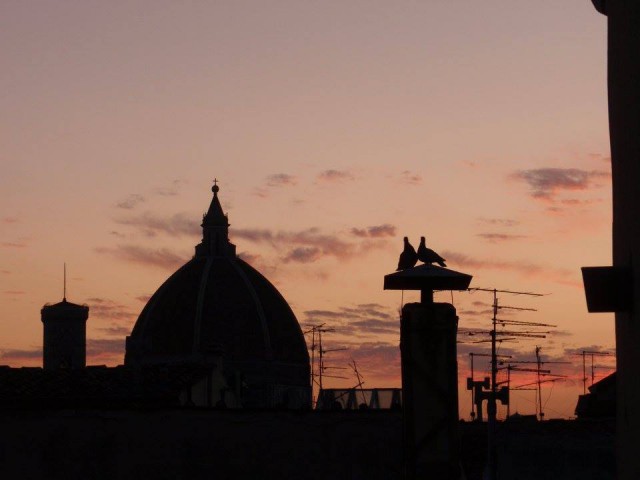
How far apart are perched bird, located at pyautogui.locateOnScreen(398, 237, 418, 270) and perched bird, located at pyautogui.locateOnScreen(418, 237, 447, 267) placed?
0.06 metres

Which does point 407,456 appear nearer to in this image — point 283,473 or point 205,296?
point 283,473

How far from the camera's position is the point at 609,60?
7.43 meters

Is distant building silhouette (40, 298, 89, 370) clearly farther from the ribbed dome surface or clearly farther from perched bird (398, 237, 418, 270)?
perched bird (398, 237, 418, 270)

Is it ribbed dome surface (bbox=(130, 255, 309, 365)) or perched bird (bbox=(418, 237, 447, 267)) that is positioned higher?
ribbed dome surface (bbox=(130, 255, 309, 365))

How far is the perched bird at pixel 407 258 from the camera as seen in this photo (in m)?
13.6

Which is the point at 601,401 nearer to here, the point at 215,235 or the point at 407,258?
the point at 407,258

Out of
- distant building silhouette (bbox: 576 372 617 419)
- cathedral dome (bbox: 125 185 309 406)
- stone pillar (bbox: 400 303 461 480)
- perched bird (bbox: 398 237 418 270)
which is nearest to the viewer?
distant building silhouette (bbox: 576 372 617 419)

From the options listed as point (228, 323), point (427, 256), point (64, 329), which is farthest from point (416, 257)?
point (64, 329)

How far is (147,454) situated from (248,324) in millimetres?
88391

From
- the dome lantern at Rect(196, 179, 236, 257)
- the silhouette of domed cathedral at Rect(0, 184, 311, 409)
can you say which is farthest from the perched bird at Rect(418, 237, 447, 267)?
the dome lantern at Rect(196, 179, 236, 257)

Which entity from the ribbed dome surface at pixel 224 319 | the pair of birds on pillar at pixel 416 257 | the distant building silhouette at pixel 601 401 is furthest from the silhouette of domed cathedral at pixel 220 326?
the distant building silhouette at pixel 601 401

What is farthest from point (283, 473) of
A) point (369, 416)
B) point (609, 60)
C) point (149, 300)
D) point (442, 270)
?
point (149, 300)

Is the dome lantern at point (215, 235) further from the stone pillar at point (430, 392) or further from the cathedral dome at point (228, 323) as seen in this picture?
the stone pillar at point (430, 392)

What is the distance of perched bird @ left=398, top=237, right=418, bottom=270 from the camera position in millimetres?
13625
